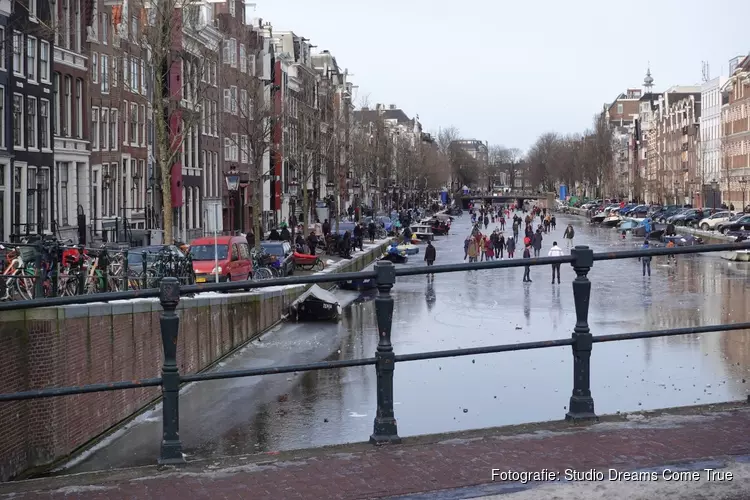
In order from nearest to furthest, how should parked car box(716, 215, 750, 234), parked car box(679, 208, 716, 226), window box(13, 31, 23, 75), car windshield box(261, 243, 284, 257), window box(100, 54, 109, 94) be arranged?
window box(13, 31, 23, 75)
car windshield box(261, 243, 284, 257)
window box(100, 54, 109, 94)
parked car box(716, 215, 750, 234)
parked car box(679, 208, 716, 226)

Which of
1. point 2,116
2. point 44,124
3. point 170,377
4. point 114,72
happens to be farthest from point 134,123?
point 170,377

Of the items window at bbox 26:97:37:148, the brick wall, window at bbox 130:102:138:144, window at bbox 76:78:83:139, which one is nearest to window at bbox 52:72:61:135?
window at bbox 76:78:83:139

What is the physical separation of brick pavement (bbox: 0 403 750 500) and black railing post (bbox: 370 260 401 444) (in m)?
0.17

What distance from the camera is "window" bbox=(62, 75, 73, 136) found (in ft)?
→ 143

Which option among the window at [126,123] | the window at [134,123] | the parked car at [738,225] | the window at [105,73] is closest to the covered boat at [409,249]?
the parked car at [738,225]

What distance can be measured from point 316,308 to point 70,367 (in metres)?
20.0

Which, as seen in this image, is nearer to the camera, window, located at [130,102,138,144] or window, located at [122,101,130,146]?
Answer: window, located at [122,101,130,146]

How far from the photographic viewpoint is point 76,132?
44562mm

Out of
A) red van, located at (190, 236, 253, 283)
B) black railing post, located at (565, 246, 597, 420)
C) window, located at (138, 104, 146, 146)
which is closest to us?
black railing post, located at (565, 246, 597, 420)

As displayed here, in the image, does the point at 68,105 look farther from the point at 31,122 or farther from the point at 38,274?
the point at 38,274

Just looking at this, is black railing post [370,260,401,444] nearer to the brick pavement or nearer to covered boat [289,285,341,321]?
the brick pavement

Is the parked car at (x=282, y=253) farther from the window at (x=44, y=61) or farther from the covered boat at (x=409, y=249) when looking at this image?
the covered boat at (x=409, y=249)

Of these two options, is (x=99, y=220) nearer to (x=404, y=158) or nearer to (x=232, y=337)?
(x=232, y=337)

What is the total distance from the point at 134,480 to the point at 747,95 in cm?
11446
